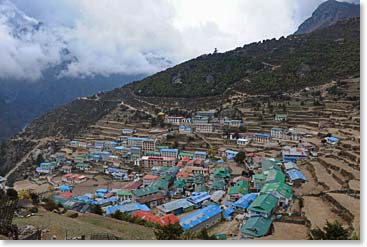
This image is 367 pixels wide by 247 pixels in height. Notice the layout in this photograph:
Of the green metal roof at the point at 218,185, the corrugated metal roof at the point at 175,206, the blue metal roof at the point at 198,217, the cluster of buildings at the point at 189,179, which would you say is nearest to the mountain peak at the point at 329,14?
the cluster of buildings at the point at 189,179

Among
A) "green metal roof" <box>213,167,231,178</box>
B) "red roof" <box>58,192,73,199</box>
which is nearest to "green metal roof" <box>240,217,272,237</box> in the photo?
"green metal roof" <box>213,167,231,178</box>

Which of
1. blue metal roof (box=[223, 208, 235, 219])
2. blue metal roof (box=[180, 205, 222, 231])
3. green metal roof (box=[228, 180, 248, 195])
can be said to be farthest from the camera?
green metal roof (box=[228, 180, 248, 195])

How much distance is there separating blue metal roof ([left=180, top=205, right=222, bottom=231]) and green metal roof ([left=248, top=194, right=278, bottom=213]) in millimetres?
1185

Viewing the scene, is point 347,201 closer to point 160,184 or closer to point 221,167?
point 160,184

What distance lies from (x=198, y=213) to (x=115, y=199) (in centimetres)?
493

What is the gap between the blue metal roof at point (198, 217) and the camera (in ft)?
30.4

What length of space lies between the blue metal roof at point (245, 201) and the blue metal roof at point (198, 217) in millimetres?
670

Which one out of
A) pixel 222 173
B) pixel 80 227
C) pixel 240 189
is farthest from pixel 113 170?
pixel 80 227

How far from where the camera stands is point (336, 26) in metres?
37.5

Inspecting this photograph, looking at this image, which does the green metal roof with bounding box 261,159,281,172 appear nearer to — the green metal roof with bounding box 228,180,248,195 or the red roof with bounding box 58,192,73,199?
the green metal roof with bounding box 228,180,248,195

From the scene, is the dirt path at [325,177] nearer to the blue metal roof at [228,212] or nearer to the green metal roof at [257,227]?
the green metal roof at [257,227]

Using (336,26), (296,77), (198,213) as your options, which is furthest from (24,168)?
(336,26)

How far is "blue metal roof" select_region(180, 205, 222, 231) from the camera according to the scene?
9.27 m

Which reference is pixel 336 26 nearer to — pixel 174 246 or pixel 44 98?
pixel 174 246
